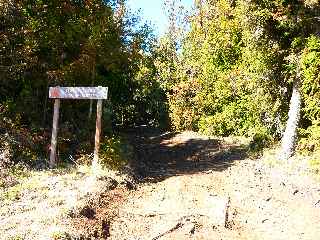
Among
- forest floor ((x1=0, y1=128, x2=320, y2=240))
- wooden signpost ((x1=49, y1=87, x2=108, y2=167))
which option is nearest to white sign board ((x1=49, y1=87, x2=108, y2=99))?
wooden signpost ((x1=49, y1=87, x2=108, y2=167))

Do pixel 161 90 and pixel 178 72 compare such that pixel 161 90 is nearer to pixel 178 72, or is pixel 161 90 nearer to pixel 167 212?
pixel 178 72

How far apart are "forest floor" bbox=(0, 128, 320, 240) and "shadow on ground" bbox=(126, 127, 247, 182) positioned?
8 centimetres

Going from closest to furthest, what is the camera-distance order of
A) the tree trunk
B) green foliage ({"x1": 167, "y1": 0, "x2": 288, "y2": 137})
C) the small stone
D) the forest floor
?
the forest floor
the small stone
the tree trunk
green foliage ({"x1": 167, "y1": 0, "x2": 288, "y2": 137})

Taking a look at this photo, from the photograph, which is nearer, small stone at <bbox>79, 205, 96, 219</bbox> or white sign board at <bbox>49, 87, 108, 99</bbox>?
small stone at <bbox>79, 205, 96, 219</bbox>

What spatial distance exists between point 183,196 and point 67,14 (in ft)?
24.9

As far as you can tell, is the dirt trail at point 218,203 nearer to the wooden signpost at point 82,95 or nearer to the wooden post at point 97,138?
the wooden post at point 97,138

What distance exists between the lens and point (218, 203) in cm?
1308

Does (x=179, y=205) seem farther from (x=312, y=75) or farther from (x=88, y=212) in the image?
(x=312, y=75)

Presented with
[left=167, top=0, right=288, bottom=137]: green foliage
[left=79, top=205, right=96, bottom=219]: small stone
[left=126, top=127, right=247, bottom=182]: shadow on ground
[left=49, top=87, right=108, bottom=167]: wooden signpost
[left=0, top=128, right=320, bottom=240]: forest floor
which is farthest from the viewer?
[left=167, top=0, right=288, bottom=137]: green foliage

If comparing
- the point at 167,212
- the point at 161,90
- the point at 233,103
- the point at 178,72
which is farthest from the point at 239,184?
the point at 161,90

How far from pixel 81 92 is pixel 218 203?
481cm

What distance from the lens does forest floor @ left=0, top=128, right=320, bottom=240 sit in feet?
33.7

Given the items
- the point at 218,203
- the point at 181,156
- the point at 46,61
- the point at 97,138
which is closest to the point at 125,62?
the point at 181,156

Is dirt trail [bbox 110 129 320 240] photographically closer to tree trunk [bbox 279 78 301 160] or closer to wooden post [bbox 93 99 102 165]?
tree trunk [bbox 279 78 301 160]
